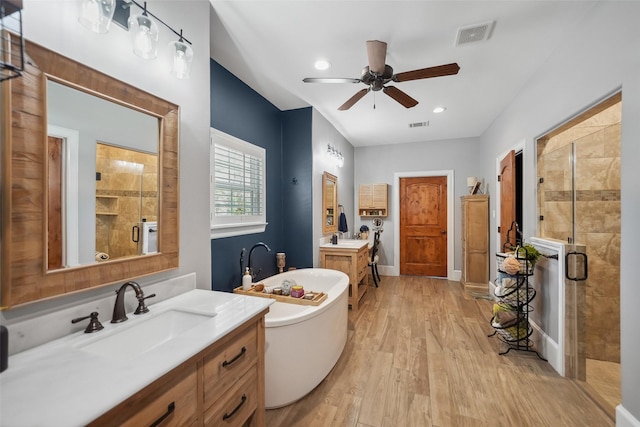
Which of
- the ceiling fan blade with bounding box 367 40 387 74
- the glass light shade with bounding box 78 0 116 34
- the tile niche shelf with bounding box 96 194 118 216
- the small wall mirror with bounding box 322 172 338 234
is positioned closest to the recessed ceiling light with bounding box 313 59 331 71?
the ceiling fan blade with bounding box 367 40 387 74

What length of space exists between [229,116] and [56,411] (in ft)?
8.13

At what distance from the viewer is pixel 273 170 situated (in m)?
3.38

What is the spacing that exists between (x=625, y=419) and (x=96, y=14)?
3.27 meters

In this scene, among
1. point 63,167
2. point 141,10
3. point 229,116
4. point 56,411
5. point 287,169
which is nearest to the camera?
point 56,411

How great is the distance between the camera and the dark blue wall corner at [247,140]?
8.04 feet

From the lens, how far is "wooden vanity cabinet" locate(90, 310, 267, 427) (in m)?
0.76

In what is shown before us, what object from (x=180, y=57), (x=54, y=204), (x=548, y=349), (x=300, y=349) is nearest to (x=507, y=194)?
(x=548, y=349)

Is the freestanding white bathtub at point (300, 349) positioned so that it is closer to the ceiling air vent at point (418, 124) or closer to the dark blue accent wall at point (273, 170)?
the dark blue accent wall at point (273, 170)

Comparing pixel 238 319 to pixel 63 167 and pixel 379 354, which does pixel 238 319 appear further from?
pixel 379 354

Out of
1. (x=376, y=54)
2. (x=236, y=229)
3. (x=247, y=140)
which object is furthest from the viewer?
(x=247, y=140)

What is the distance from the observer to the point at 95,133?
117cm

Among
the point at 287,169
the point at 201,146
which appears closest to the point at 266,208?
the point at 287,169

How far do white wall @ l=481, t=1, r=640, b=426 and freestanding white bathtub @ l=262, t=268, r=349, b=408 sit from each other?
177 cm

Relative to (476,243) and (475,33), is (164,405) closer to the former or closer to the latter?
(475,33)
